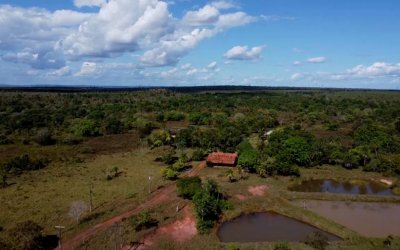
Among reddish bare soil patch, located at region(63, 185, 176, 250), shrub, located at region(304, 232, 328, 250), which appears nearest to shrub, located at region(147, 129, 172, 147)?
reddish bare soil patch, located at region(63, 185, 176, 250)

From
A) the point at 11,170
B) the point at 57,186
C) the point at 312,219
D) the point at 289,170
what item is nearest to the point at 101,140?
the point at 11,170

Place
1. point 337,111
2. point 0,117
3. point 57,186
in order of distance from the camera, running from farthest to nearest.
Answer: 1. point 337,111
2. point 0,117
3. point 57,186

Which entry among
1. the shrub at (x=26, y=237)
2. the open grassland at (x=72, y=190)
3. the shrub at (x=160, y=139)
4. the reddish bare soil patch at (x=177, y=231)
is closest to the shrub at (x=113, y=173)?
the open grassland at (x=72, y=190)

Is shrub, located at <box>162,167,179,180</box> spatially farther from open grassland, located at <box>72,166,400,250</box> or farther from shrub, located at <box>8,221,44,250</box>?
shrub, located at <box>8,221,44,250</box>

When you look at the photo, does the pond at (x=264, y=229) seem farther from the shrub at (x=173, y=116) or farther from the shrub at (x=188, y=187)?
the shrub at (x=173, y=116)

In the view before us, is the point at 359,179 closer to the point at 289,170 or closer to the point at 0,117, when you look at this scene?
the point at 289,170

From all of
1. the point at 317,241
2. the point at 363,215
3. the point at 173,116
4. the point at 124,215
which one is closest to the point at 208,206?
the point at 124,215

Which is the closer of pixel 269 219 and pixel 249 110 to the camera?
pixel 269 219
